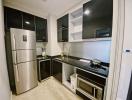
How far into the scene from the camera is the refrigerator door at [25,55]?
189 cm

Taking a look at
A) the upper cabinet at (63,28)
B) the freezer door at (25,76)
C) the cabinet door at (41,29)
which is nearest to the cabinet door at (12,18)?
the cabinet door at (41,29)

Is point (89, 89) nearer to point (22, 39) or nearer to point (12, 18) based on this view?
point (22, 39)

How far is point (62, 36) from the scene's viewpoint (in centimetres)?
267

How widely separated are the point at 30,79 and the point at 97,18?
2.44m

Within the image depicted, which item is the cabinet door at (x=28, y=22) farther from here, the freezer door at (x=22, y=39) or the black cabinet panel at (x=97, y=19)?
the black cabinet panel at (x=97, y=19)

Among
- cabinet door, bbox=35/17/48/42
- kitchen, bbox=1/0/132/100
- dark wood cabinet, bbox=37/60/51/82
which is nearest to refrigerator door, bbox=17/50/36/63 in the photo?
kitchen, bbox=1/0/132/100

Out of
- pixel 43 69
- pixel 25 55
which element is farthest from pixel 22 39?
pixel 43 69

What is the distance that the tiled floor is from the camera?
185cm

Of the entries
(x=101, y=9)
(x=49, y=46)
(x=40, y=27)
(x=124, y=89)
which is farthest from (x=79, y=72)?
(x=40, y=27)

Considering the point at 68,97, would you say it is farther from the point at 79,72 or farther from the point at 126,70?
the point at 126,70

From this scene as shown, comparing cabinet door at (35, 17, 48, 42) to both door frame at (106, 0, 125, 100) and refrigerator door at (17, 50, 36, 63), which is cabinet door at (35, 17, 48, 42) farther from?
door frame at (106, 0, 125, 100)

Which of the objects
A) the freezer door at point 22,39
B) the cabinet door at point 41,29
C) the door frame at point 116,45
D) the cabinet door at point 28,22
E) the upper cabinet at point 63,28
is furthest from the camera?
the cabinet door at point 41,29

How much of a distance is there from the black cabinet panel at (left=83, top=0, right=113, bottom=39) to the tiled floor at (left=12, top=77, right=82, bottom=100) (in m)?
1.65

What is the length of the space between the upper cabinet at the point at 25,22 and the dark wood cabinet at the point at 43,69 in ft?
3.01
